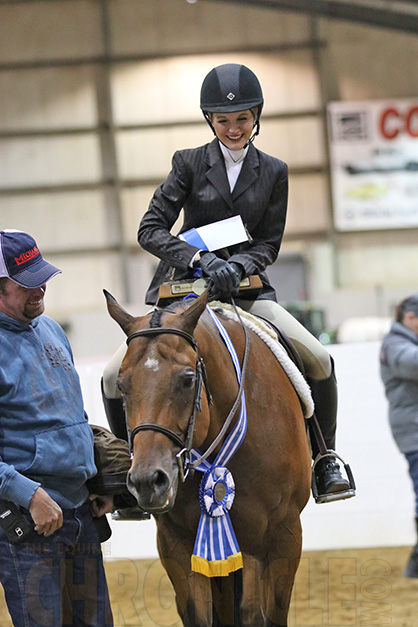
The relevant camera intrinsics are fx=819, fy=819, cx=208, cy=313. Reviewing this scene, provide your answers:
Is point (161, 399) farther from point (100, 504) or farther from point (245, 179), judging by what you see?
point (245, 179)

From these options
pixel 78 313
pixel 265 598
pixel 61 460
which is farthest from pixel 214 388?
pixel 78 313

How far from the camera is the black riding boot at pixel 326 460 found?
3.21m

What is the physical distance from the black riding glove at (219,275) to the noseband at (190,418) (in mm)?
431

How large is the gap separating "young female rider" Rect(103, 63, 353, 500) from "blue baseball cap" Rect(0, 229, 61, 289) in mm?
615

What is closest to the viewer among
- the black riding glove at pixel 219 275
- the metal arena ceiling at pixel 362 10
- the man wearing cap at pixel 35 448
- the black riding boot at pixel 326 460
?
the man wearing cap at pixel 35 448

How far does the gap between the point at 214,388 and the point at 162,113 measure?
11.2 m

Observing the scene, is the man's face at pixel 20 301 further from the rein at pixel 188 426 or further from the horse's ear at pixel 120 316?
the rein at pixel 188 426

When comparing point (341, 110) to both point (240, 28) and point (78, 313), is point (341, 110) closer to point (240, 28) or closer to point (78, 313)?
point (240, 28)

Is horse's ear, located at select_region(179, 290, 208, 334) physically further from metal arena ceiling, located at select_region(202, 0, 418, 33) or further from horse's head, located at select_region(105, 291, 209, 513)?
metal arena ceiling, located at select_region(202, 0, 418, 33)

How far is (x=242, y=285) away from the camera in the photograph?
298 centimetres

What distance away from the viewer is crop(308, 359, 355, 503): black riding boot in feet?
10.5

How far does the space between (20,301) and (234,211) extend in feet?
3.35

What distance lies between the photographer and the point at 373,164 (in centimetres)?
1334

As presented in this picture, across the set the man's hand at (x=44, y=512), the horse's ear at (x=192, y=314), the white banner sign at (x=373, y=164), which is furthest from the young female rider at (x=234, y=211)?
the white banner sign at (x=373, y=164)
